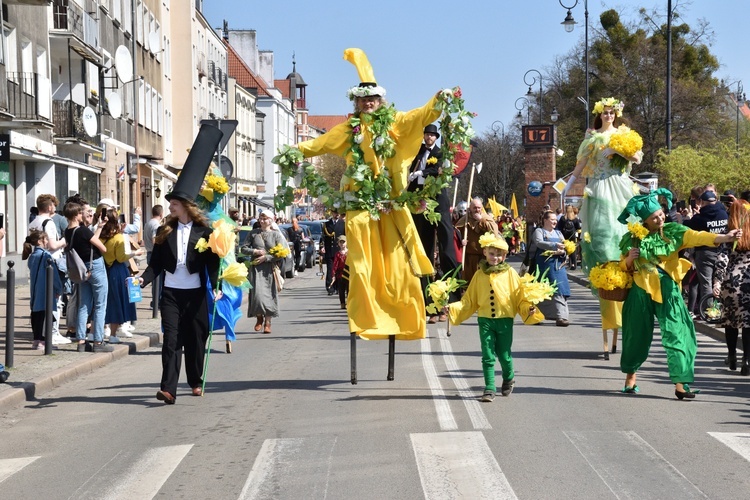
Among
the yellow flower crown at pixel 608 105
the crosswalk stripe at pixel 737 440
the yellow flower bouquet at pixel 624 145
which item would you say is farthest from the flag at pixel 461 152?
the crosswalk stripe at pixel 737 440

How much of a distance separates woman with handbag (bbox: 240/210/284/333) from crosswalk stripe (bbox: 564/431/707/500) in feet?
31.1

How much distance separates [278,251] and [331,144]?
6.42 metres

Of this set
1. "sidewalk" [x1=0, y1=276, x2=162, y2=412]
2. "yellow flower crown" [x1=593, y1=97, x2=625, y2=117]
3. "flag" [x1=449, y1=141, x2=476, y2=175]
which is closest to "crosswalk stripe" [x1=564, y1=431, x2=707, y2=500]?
"flag" [x1=449, y1=141, x2=476, y2=175]

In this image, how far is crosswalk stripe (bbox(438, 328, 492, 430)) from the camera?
905 centimetres

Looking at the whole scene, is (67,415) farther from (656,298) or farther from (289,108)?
(289,108)

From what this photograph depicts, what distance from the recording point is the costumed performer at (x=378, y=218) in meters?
10.8

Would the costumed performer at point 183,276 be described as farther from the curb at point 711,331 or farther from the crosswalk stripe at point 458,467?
the curb at point 711,331

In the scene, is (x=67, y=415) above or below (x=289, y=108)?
below

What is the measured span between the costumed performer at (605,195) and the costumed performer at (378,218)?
2.92 m

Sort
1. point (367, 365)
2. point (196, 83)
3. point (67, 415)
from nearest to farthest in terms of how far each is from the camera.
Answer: point (67, 415) < point (367, 365) < point (196, 83)

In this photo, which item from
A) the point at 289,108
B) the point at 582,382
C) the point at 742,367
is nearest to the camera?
the point at 582,382

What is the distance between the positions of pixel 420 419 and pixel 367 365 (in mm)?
3828

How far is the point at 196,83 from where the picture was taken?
67.5 meters

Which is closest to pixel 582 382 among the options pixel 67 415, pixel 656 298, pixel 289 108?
pixel 656 298
